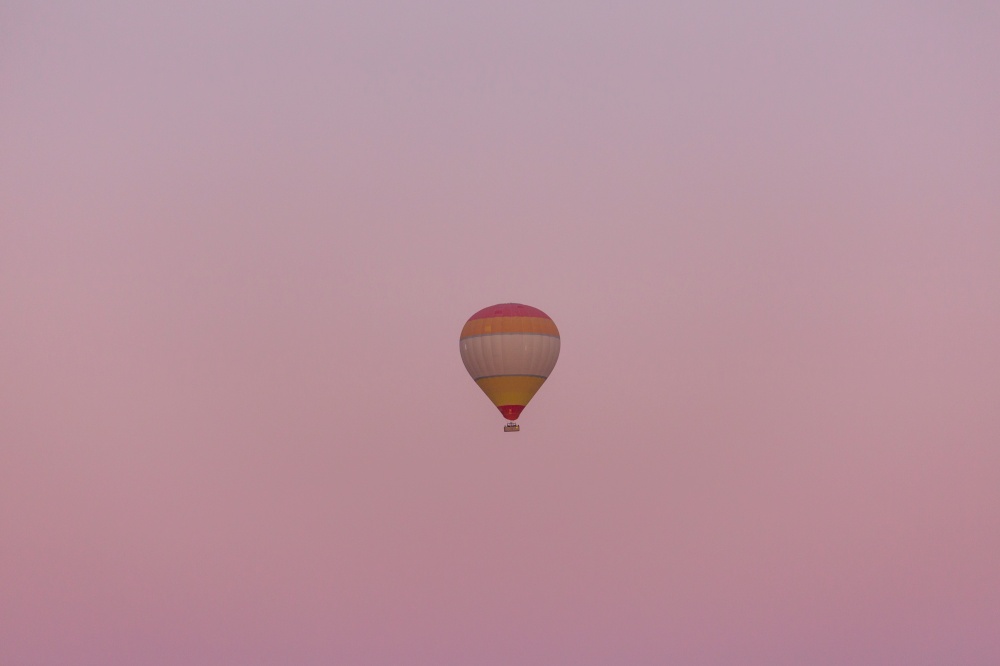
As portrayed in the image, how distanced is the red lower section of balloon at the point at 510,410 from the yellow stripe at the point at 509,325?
214 cm

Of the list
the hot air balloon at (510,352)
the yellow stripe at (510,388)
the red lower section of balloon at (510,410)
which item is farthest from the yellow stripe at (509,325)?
the red lower section of balloon at (510,410)

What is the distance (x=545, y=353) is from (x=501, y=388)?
150 centimetres

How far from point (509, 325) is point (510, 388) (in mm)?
1746

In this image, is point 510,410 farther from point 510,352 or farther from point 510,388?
point 510,352

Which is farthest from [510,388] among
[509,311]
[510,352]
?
[509,311]

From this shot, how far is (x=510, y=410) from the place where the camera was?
52625 millimetres

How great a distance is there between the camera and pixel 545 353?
52250mm

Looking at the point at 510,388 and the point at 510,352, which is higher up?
the point at 510,352

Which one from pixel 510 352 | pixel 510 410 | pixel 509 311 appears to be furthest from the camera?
pixel 510 410

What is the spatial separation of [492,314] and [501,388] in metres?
1.99

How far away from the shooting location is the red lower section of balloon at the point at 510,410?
52.6 metres

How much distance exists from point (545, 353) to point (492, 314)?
1756 millimetres

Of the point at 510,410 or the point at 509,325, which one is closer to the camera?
the point at 509,325

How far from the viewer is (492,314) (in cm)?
5209
